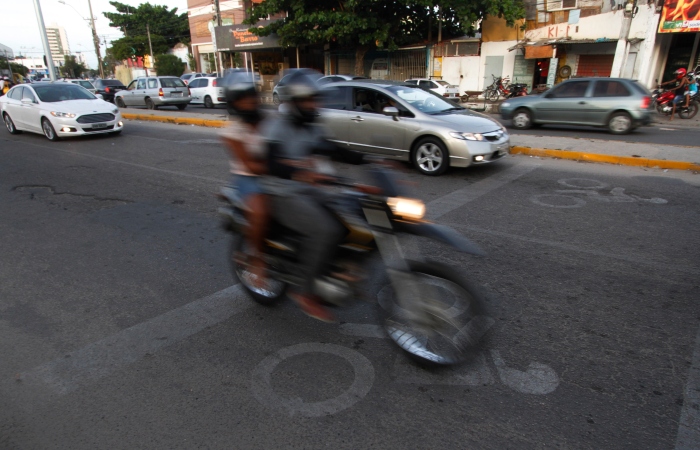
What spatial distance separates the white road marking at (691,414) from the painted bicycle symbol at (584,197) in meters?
3.51

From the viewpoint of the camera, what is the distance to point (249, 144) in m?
3.05

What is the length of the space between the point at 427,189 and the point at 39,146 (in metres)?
10.2

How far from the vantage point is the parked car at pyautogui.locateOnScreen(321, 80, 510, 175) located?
7418 millimetres

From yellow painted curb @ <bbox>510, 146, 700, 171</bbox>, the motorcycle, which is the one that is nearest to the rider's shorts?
the motorcycle

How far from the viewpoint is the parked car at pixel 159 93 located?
20.6m

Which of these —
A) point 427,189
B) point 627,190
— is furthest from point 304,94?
point 627,190

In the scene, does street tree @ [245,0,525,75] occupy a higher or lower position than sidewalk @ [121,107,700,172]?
higher

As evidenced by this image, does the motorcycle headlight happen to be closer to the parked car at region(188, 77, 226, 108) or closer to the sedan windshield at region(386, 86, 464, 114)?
the sedan windshield at region(386, 86, 464, 114)

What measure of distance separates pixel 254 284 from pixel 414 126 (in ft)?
16.4

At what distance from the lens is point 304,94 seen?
290 centimetres

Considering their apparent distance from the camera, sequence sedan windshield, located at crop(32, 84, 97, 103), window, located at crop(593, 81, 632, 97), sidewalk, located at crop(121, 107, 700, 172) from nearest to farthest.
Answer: sidewalk, located at crop(121, 107, 700, 172)
window, located at crop(593, 81, 632, 97)
sedan windshield, located at crop(32, 84, 97, 103)

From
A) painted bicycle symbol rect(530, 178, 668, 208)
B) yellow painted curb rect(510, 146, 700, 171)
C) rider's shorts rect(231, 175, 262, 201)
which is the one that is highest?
rider's shorts rect(231, 175, 262, 201)

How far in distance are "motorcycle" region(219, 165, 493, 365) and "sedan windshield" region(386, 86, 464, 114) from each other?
5.53 metres

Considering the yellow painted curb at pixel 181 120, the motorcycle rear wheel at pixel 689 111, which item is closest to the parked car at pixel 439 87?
the motorcycle rear wheel at pixel 689 111
